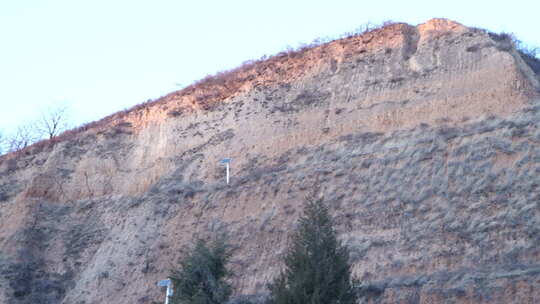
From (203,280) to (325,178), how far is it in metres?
7.07

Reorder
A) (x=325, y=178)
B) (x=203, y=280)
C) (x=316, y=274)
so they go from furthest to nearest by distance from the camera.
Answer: (x=325, y=178) → (x=203, y=280) → (x=316, y=274)

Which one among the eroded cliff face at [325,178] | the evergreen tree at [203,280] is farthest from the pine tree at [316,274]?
the eroded cliff face at [325,178]

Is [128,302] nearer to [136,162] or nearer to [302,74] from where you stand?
[136,162]

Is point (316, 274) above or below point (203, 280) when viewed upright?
above

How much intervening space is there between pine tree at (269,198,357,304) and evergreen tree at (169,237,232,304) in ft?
7.05

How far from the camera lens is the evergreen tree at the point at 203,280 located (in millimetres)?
16688

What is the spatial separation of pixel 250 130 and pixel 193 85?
612cm

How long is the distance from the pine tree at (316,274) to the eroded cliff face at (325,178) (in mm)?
3380

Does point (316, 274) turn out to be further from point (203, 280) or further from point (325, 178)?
point (325, 178)

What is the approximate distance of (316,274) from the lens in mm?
14211

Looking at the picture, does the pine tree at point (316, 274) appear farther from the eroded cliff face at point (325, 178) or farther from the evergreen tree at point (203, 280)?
the eroded cliff face at point (325, 178)

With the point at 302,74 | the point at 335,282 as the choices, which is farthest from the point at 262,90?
the point at 335,282

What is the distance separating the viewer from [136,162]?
3070 cm

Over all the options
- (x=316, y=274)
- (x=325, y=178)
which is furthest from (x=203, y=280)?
(x=325, y=178)
